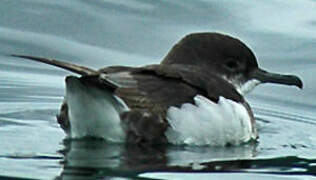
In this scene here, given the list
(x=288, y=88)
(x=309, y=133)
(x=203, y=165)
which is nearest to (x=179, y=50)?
(x=309, y=133)

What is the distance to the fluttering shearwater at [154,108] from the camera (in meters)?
9.81

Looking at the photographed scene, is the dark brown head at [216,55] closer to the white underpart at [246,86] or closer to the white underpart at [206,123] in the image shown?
the white underpart at [246,86]

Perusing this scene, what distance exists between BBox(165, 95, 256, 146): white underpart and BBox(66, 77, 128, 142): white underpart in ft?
1.26

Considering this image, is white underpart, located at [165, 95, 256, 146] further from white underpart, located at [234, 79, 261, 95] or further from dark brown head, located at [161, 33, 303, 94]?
white underpart, located at [234, 79, 261, 95]

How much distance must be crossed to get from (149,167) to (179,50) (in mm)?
2164

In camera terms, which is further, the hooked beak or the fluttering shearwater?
the hooked beak

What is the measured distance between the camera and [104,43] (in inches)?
573

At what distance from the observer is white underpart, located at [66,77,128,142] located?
976 cm

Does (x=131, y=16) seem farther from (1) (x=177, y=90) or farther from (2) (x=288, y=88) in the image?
(1) (x=177, y=90)

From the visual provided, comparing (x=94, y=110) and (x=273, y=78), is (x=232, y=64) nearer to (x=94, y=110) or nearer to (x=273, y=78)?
(x=273, y=78)

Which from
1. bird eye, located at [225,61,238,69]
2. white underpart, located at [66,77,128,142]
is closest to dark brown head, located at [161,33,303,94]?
bird eye, located at [225,61,238,69]

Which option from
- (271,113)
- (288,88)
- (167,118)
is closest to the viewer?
(167,118)

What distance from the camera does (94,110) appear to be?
388 inches

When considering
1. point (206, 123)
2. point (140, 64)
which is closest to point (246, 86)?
point (206, 123)
